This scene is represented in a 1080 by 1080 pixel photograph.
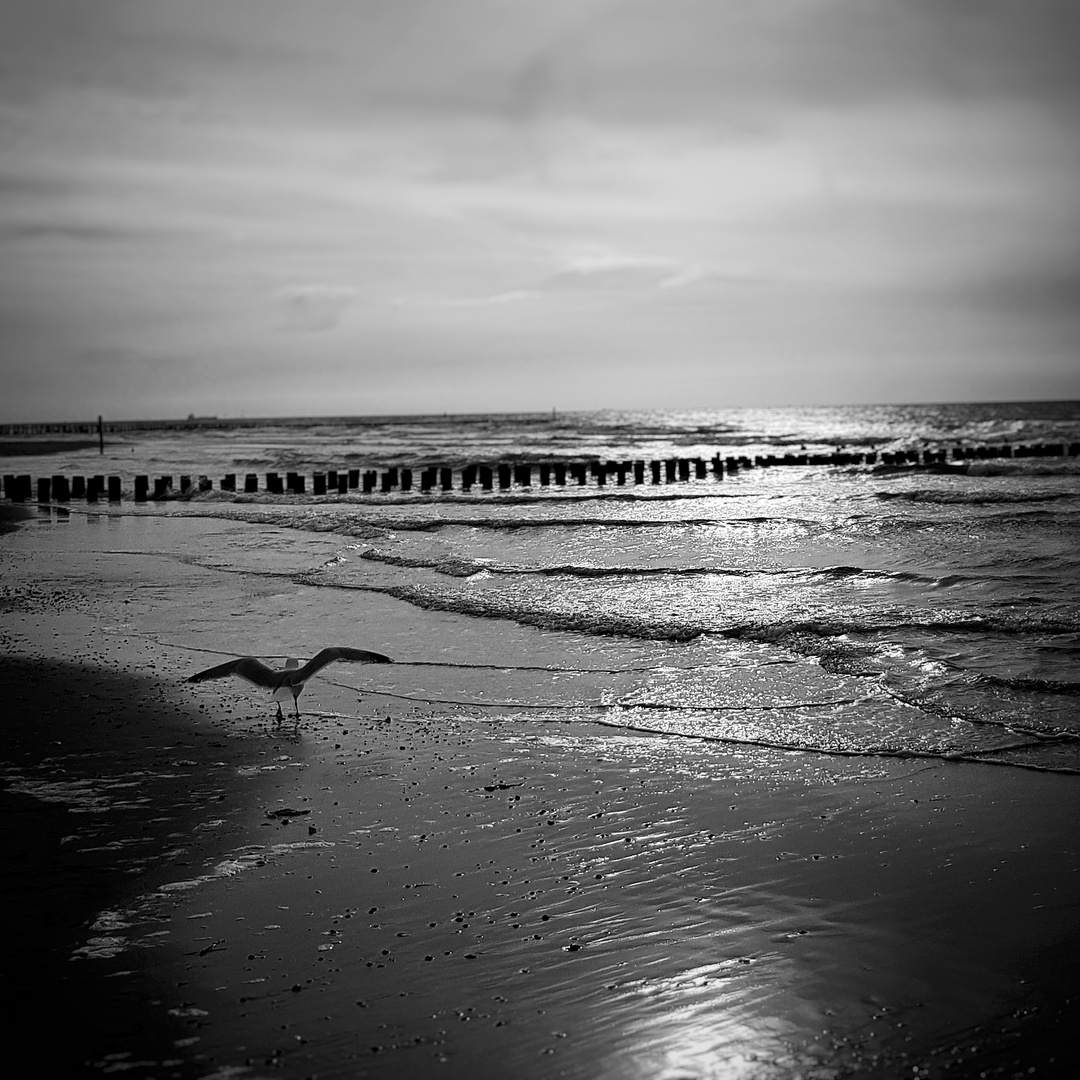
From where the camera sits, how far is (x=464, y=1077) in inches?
118

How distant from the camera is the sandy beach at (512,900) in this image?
3.18 metres

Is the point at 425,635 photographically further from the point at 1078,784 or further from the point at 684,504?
the point at 684,504

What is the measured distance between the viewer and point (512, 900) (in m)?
4.15

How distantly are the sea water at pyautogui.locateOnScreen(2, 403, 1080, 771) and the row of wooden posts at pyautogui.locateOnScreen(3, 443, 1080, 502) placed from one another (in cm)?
317

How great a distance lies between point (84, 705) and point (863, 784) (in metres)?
4.99

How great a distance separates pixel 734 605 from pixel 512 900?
676 cm

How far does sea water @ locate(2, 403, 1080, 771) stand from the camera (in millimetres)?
6871

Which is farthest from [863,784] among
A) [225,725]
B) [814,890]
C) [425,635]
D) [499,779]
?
[425,635]

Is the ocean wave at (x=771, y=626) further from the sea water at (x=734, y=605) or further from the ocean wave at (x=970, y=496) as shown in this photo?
the ocean wave at (x=970, y=496)

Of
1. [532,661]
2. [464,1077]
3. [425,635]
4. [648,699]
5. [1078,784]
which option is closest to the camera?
[464,1077]

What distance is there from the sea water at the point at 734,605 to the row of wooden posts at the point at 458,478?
317 centimetres

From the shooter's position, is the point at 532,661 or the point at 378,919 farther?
the point at 532,661

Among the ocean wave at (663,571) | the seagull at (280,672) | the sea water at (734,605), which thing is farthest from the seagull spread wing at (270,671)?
the ocean wave at (663,571)

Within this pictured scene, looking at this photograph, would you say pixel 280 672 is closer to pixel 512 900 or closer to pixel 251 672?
pixel 251 672
